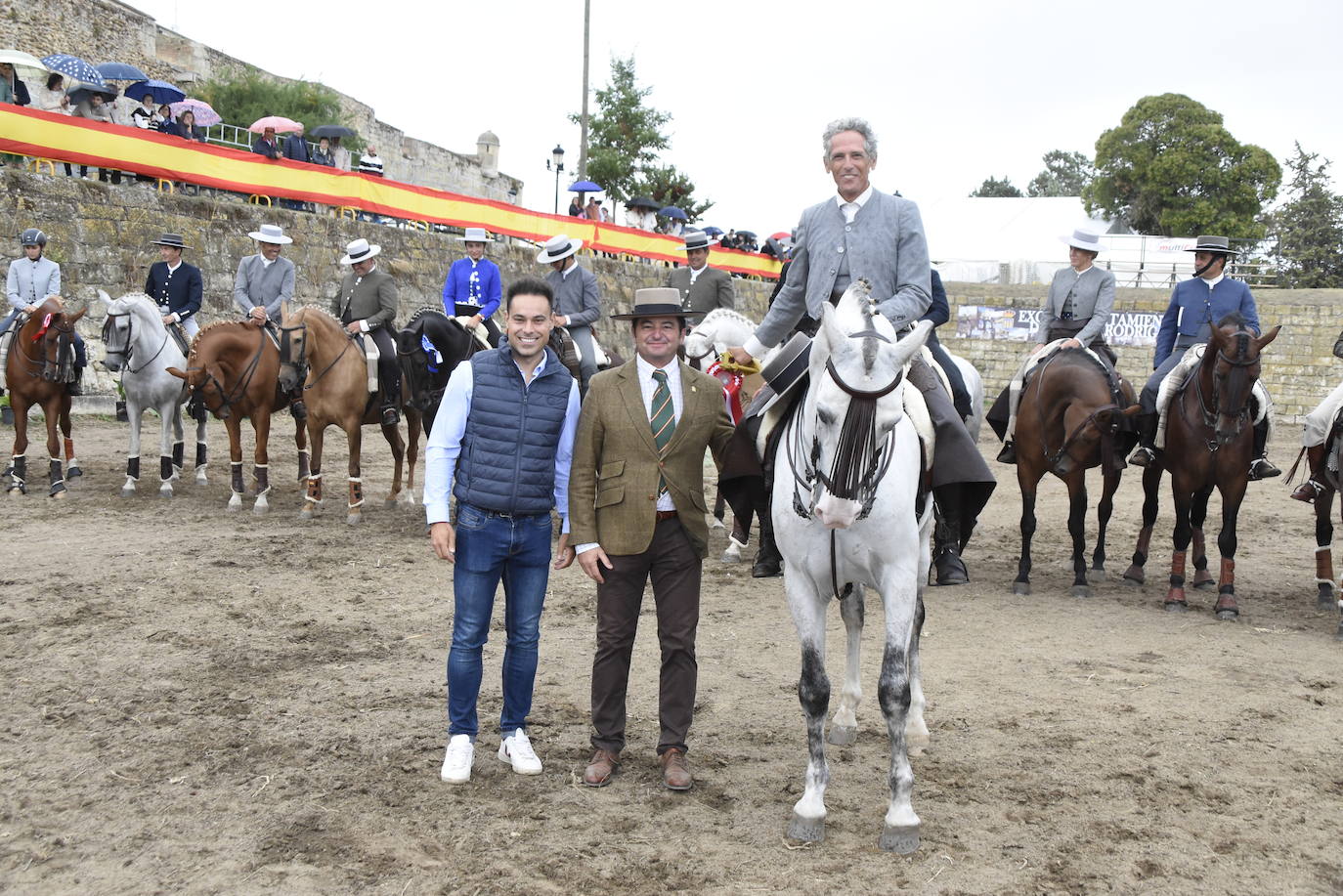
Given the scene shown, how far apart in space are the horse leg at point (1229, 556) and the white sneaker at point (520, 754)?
5734mm

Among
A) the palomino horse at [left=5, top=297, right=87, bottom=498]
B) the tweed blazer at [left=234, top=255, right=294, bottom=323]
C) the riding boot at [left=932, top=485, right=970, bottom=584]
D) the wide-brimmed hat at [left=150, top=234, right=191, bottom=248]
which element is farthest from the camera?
the wide-brimmed hat at [left=150, top=234, right=191, bottom=248]

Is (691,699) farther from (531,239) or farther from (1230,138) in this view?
(1230,138)

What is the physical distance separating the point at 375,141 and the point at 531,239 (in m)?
16.5

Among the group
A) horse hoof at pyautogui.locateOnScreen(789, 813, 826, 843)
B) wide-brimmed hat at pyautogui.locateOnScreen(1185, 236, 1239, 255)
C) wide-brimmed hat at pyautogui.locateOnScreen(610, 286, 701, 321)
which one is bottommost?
horse hoof at pyautogui.locateOnScreen(789, 813, 826, 843)

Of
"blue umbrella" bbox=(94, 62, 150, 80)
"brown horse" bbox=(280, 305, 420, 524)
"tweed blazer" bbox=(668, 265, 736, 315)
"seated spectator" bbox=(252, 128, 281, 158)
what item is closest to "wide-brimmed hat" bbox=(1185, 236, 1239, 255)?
"tweed blazer" bbox=(668, 265, 736, 315)

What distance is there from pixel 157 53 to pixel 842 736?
32694 mm

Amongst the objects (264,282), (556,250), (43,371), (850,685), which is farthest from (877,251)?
(43,371)

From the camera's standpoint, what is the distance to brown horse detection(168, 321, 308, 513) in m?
10.7

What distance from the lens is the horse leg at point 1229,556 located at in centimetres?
810

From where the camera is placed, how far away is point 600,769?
4.71 meters

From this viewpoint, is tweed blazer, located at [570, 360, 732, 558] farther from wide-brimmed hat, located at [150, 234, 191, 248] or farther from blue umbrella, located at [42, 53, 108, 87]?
blue umbrella, located at [42, 53, 108, 87]

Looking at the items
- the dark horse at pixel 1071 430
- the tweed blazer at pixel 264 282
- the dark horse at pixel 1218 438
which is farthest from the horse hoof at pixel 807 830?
the tweed blazer at pixel 264 282

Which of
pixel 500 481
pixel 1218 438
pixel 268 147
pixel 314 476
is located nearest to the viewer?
pixel 500 481

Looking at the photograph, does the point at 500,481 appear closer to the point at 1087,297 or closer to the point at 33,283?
the point at 1087,297
